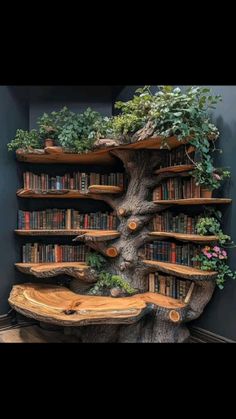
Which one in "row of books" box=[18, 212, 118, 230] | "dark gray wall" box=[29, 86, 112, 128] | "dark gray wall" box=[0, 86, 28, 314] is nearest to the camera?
"dark gray wall" box=[0, 86, 28, 314]

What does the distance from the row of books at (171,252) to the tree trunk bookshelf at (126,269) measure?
44mm

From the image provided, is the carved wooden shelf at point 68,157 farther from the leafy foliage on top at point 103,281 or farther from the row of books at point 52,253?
the leafy foliage on top at point 103,281

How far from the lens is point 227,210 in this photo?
2.21m

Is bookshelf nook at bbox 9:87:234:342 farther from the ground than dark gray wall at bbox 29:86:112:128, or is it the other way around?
dark gray wall at bbox 29:86:112:128

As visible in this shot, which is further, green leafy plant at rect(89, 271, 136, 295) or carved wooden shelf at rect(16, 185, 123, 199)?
carved wooden shelf at rect(16, 185, 123, 199)

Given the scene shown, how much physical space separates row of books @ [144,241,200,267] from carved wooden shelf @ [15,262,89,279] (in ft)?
2.24

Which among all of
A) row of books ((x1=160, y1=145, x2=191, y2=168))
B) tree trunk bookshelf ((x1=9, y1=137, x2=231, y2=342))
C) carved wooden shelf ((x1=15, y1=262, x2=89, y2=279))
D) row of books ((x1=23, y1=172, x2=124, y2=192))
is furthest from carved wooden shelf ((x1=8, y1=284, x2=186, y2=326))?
row of books ((x1=160, y1=145, x2=191, y2=168))

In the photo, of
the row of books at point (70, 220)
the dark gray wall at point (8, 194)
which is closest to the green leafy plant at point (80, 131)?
the dark gray wall at point (8, 194)

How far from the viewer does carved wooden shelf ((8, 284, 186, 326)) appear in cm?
200

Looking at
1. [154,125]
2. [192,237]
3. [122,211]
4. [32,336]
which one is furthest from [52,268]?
[154,125]

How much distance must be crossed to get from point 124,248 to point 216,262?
0.94m

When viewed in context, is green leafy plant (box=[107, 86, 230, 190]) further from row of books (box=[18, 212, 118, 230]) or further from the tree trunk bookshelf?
row of books (box=[18, 212, 118, 230])

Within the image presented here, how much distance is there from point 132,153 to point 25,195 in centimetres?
127

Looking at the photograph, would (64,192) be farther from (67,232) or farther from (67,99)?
(67,99)
